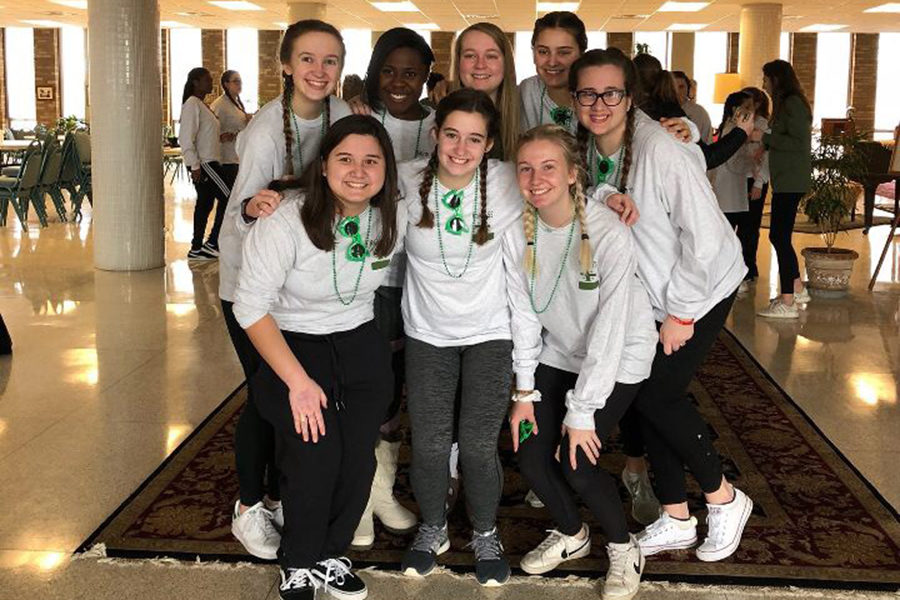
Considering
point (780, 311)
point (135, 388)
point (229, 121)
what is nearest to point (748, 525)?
point (135, 388)

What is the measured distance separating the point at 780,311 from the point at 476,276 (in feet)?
14.7

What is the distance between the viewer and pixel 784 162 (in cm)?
709

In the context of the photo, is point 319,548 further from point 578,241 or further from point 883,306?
point 883,306

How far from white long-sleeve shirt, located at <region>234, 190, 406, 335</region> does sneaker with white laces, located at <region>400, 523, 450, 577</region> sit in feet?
2.19

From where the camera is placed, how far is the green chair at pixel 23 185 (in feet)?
37.7

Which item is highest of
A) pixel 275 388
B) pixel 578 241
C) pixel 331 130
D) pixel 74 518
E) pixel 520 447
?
pixel 331 130

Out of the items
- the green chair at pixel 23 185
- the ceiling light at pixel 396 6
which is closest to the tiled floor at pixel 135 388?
the green chair at pixel 23 185

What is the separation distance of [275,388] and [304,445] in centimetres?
18

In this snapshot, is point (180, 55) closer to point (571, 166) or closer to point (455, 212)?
point (455, 212)

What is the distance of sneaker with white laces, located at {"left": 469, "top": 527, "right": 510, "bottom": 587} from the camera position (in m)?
2.98

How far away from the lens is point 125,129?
8.43 meters

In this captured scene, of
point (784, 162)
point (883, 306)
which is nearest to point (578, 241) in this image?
point (784, 162)

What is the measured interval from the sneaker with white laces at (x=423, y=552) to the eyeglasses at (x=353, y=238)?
2.78 feet

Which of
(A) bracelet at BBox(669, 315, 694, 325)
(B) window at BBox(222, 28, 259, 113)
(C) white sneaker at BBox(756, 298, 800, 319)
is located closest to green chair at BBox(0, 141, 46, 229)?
(C) white sneaker at BBox(756, 298, 800, 319)
